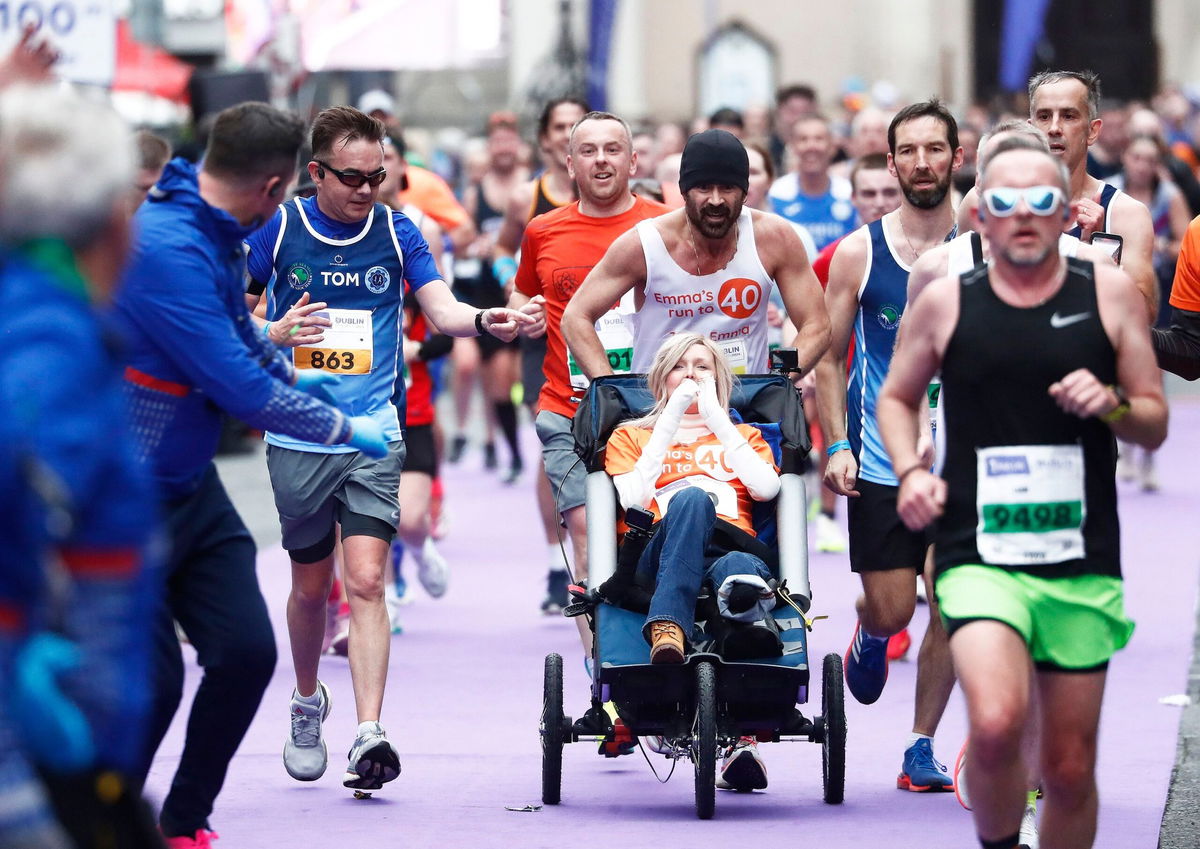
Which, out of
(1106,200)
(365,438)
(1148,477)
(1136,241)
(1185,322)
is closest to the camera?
(365,438)

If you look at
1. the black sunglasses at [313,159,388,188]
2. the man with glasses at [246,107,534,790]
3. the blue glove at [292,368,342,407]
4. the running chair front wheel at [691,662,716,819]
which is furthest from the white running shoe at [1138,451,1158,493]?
the blue glove at [292,368,342,407]

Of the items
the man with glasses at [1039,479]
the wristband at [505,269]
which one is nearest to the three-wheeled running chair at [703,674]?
the man with glasses at [1039,479]

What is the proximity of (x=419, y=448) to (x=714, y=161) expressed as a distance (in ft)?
11.2

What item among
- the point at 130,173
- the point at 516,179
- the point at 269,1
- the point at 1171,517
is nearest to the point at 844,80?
the point at 269,1

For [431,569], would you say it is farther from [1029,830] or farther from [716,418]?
[1029,830]

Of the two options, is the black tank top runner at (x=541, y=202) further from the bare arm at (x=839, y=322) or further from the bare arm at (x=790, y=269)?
the bare arm at (x=839, y=322)

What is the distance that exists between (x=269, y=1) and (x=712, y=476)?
17.5m

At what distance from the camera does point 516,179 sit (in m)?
16.9

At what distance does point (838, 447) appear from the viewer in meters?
7.03

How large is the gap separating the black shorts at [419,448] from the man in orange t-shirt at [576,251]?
157cm

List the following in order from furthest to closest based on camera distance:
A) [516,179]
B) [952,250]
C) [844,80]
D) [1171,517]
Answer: [844,80]
[516,179]
[1171,517]
[952,250]

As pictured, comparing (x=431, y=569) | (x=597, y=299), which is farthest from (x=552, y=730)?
(x=431, y=569)

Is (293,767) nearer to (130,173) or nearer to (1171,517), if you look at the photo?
(130,173)

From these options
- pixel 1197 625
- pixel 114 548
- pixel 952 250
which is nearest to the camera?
pixel 114 548
